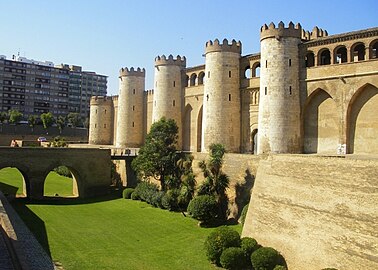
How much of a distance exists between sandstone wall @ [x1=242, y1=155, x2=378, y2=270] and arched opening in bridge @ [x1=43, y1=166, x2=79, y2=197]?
20903mm

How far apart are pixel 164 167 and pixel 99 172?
7322 millimetres

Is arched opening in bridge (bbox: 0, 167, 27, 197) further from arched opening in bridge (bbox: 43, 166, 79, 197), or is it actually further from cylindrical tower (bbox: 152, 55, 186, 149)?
cylindrical tower (bbox: 152, 55, 186, 149)

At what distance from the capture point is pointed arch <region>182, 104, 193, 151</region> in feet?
138

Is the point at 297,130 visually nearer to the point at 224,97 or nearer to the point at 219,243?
the point at 224,97

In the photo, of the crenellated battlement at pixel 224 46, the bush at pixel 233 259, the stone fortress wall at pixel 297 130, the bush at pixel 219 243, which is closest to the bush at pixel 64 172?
the stone fortress wall at pixel 297 130

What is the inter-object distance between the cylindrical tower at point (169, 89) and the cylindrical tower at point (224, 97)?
7.45m

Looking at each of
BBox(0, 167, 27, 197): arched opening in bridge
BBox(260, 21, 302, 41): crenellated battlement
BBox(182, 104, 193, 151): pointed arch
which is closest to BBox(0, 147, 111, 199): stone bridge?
BBox(0, 167, 27, 197): arched opening in bridge

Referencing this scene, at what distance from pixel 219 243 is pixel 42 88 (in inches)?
3342

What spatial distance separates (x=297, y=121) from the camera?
97.0ft

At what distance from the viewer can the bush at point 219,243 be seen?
66.8 feet

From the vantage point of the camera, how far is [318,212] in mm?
18578

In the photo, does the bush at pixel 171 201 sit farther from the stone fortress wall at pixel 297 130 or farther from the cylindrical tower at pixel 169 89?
the cylindrical tower at pixel 169 89

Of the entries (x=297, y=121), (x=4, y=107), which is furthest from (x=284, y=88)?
(x=4, y=107)

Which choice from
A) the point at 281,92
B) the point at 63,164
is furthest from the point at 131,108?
the point at 281,92
